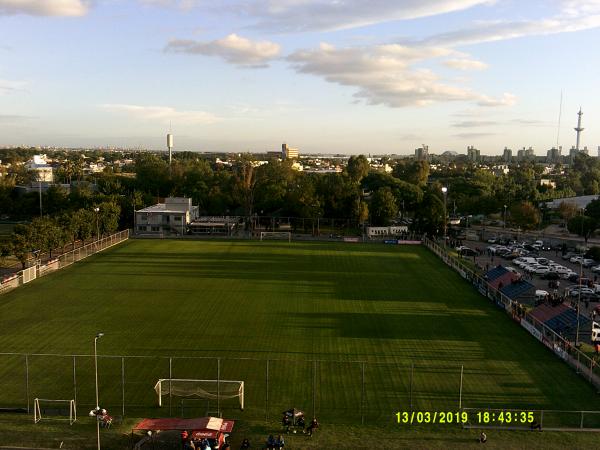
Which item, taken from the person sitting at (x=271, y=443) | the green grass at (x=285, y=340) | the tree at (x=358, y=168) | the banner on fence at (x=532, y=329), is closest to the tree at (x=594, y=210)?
the green grass at (x=285, y=340)

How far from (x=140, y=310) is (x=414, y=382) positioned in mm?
16266

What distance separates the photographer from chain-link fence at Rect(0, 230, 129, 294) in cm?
3394

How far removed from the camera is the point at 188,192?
7844cm

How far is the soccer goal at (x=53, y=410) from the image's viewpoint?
54.2ft

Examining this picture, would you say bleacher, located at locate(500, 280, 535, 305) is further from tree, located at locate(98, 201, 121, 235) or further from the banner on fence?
tree, located at locate(98, 201, 121, 235)

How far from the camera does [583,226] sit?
6009 cm

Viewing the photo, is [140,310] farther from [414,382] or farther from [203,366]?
[414,382]

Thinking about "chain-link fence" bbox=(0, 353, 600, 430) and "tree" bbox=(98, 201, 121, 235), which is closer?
"chain-link fence" bbox=(0, 353, 600, 430)

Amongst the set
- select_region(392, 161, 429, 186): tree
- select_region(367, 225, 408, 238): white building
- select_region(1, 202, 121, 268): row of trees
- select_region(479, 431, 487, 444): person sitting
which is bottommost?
select_region(479, 431, 487, 444): person sitting

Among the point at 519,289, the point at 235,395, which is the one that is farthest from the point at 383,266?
the point at 235,395

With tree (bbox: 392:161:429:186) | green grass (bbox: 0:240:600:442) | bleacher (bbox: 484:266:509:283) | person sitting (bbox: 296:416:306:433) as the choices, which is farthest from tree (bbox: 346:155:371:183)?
person sitting (bbox: 296:416:306:433)

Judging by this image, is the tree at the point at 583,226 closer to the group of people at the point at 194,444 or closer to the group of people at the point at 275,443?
the group of people at the point at 275,443

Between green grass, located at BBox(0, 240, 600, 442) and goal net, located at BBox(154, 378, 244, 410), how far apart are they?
0.54m

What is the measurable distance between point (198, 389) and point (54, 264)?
2671 centimetres
